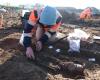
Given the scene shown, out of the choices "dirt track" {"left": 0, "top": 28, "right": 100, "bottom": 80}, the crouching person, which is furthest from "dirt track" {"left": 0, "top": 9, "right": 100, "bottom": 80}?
the crouching person

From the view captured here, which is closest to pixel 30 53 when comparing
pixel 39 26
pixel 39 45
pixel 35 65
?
pixel 35 65

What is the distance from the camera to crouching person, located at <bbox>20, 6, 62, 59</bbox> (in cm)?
555

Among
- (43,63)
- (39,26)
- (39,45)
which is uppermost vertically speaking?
(39,26)

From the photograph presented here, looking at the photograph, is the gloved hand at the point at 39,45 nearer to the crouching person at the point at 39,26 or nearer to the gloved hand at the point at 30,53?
the crouching person at the point at 39,26

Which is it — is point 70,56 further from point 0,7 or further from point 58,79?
point 0,7

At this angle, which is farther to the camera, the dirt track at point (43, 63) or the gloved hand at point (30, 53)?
the gloved hand at point (30, 53)

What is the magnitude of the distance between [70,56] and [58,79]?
139 centimetres

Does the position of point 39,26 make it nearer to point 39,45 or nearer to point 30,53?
point 39,45

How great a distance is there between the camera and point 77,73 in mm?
5168

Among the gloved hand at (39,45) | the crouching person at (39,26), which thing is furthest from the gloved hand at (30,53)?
the gloved hand at (39,45)

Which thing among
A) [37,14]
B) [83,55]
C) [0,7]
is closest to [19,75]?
[37,14]

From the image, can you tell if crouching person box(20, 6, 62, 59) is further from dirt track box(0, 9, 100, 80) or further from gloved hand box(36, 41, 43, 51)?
dirt track box(0, 9, 100, 80)

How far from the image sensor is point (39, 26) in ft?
19.4

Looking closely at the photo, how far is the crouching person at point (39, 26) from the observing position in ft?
18.2
